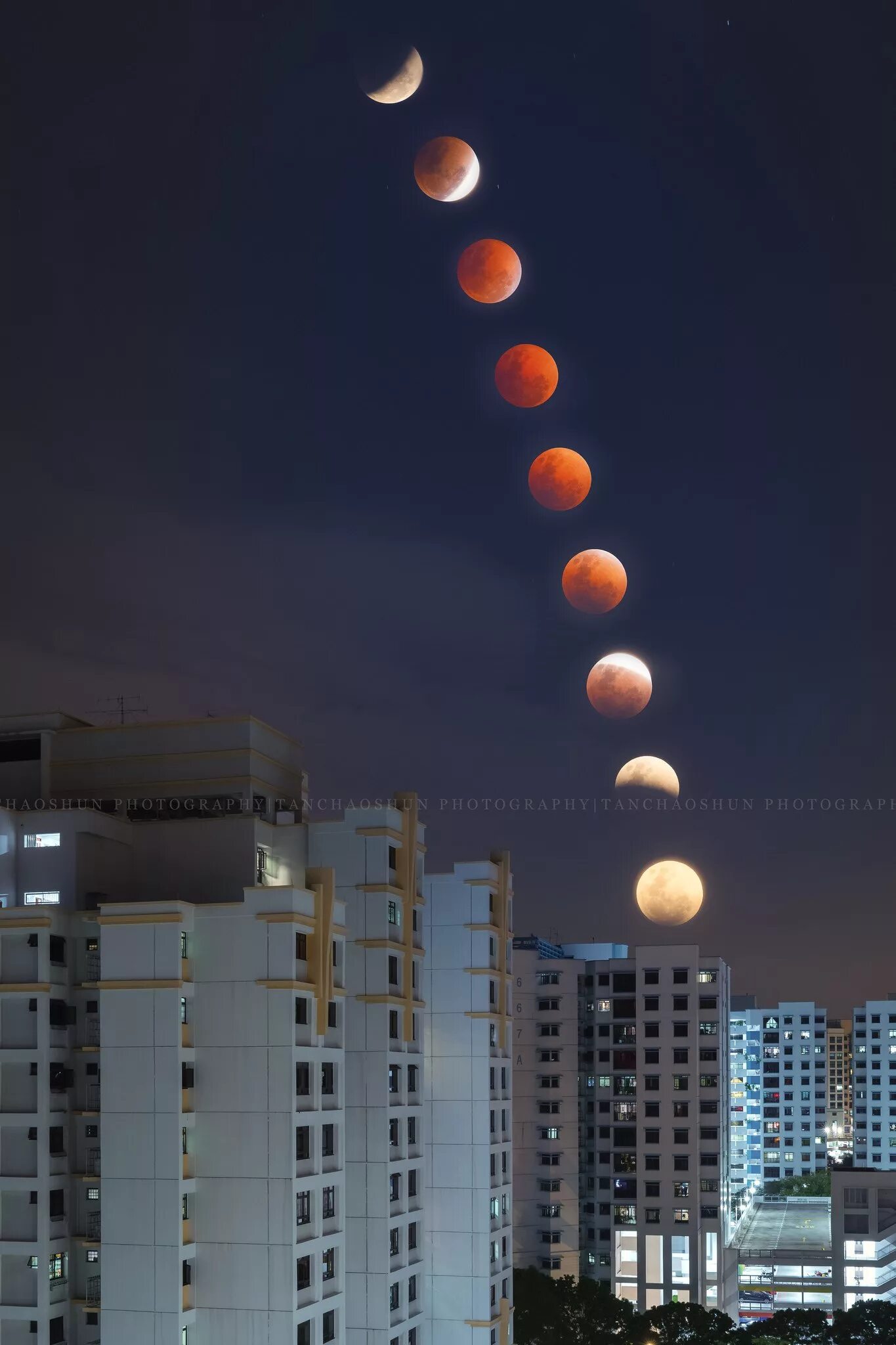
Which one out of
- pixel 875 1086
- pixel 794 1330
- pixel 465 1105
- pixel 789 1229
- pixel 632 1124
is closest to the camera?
pixel 465 1105

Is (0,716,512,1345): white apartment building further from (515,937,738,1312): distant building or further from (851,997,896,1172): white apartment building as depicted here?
(851,997,896,1172): white apartment building

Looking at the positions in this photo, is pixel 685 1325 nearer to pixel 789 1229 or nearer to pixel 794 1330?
pixel 794 1330

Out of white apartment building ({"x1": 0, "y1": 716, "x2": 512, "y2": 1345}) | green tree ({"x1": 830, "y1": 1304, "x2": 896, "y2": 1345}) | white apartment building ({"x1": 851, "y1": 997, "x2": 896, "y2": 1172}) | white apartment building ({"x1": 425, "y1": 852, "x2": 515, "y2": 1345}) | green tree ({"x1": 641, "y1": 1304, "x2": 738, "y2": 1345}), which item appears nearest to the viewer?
white apartment building ({"x1": 0, "y1": 716, "x2": 512, "y2": 1345})

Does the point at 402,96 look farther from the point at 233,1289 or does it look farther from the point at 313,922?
the point at 233,1289

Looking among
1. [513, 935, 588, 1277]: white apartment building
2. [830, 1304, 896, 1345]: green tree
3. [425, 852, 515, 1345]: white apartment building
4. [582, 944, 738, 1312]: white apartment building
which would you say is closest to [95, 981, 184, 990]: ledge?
[425, 852, 515, 1345]: white apartment building

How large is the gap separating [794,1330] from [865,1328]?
3.18 m

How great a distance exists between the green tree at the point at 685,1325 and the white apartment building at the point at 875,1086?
11771cm

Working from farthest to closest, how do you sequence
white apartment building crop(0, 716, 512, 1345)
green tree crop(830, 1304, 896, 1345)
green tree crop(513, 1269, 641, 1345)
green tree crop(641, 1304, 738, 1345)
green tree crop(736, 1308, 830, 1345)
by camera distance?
green tree crop(736, 1308, 830, 1345), green tree crop(830, 1304, 896, 1345), green tree crop(641, 1304, 738, 1345), green tree crop(513, 1269, 641, 1345), white apartment building crop(0, 716, 512, 1345)

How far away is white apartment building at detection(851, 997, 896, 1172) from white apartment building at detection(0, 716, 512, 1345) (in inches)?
5618

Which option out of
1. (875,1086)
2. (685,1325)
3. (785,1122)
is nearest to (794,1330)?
(685,1325)

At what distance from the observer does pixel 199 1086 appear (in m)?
40.6

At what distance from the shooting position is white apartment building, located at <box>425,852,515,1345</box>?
55.0 metres

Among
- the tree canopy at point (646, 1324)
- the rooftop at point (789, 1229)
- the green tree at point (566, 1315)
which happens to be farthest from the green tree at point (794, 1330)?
the rooftop at point (789, 1229)

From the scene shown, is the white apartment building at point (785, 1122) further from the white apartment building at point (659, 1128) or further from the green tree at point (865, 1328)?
the green tree at point (865, 1328)
